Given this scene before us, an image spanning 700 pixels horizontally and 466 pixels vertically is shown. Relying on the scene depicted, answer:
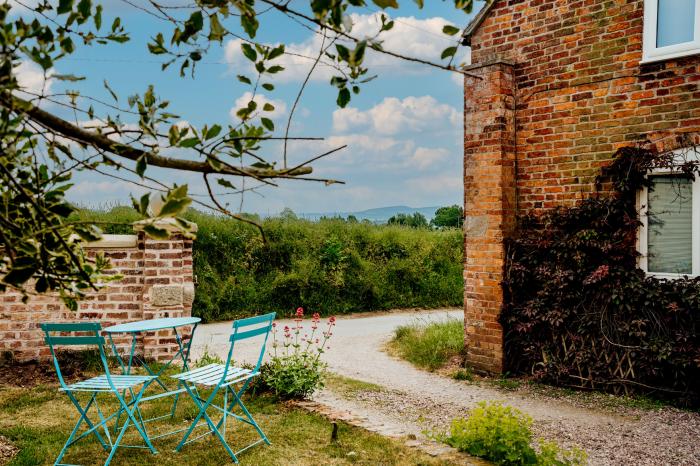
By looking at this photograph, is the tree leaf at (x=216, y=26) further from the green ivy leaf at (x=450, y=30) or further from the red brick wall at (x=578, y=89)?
the red brick wall at (x=578, y=89)

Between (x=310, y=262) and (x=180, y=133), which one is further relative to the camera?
(x=310, y=262)

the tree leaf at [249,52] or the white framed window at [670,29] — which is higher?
the white framed window at [670,29]

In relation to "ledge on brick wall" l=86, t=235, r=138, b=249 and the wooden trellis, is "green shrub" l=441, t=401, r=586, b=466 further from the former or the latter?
"ledge on brick wall" l=86, t=235, r=138, b=249

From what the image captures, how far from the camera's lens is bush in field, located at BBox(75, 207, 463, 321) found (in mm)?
15578

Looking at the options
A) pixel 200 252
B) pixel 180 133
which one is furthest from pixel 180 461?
pixel 200 252

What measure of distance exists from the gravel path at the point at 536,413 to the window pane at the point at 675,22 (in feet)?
13.9

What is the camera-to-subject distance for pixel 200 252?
15.6 m

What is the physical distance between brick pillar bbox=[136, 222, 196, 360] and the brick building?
12.9 feet

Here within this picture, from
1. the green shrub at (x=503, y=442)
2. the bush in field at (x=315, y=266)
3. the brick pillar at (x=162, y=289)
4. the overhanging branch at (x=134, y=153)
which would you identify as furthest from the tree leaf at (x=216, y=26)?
the bush in field at (x=315, y=266)

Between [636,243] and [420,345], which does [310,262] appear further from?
[636,243]

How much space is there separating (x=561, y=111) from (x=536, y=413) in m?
3.86

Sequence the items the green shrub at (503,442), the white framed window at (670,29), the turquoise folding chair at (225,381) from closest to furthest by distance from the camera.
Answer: the green shrub at (503,442)
the turquoise folding chair at (225,381)
the white framed window at (670,29)

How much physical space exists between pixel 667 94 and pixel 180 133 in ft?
22.8

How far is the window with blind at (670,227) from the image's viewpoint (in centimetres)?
745
